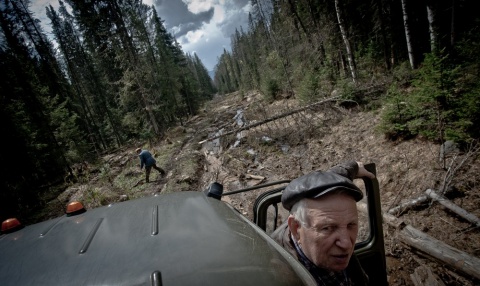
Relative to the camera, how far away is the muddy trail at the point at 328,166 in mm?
3779

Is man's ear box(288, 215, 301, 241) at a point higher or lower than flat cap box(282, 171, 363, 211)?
lower

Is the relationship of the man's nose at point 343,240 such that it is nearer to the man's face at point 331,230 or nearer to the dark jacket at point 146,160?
the man's face at point 331,230

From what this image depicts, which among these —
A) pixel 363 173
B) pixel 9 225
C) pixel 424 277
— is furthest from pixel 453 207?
pixel 9 225

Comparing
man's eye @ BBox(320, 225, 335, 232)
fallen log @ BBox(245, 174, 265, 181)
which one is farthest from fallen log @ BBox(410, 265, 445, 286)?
fallen log @ BBox(245, 174, 265, 181)

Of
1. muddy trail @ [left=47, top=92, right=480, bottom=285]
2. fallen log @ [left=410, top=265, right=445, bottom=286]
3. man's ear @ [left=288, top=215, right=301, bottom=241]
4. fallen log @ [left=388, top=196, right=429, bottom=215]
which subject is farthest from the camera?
fallen log @ [left=388, top=196, right=429, bottom=215]

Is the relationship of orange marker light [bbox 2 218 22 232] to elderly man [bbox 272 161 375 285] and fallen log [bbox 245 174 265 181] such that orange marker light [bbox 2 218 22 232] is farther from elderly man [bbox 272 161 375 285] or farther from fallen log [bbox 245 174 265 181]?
fallen log [bbox 245 174 265 181]

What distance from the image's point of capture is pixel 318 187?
164 centimetres

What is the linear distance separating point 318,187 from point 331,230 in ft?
1.11

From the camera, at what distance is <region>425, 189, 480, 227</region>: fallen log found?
11.9 feet

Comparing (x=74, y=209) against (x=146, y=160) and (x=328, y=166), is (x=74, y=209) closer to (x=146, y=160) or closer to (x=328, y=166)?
(x=328, y=166)

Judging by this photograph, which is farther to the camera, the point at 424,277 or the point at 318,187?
the point at 424,277

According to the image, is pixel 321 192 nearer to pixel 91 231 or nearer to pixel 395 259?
pixel 91 231

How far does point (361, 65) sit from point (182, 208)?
19.3 metres

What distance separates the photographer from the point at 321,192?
1.63 meters
